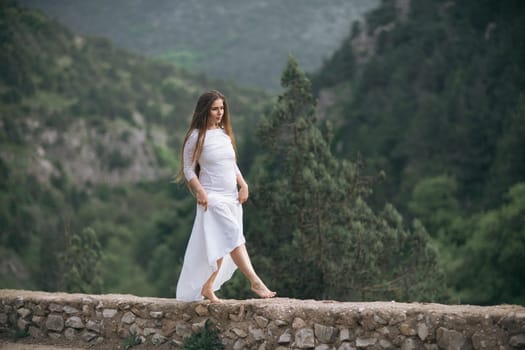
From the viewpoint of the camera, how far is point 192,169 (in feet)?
23.5

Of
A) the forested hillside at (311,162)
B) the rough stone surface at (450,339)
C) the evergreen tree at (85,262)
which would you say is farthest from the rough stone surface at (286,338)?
the evergreen tree at (85,262)

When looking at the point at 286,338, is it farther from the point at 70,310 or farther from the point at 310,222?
the point at 310,222

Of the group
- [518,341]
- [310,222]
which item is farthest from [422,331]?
[310,222]

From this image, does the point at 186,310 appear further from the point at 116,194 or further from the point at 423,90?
the point at 116,194

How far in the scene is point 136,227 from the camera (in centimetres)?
8656

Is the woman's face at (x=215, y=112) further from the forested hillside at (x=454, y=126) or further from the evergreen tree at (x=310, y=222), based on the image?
the forested hillside at (x=454, y=126)

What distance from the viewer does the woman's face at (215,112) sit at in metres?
7.25

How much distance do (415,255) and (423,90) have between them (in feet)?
169

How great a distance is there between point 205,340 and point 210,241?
3.19ft

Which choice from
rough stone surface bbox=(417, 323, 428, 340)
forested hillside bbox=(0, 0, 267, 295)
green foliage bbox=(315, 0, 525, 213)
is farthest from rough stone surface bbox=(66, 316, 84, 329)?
forested hillside bbox=(0, 0, 267, 295)

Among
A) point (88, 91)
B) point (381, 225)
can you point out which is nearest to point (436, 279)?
point (381, 225)

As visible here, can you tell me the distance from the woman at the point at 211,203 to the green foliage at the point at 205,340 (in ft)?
1.00

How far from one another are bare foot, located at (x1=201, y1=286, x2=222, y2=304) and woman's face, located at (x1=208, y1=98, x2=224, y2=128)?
1.64m

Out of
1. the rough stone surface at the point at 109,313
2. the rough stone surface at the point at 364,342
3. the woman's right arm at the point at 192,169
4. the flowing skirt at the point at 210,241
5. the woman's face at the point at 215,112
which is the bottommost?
the rough stone surface at the point at 109,313
